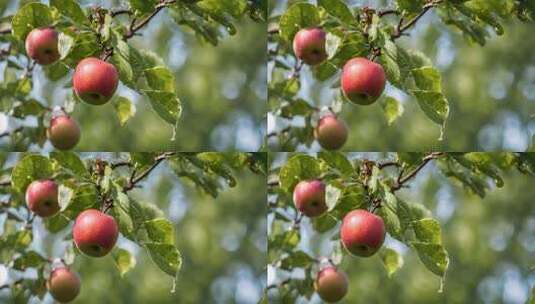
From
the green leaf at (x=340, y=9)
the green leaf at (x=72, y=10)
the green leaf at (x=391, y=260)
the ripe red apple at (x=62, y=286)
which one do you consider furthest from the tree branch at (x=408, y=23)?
the ripe red apple at (x=62, y=286)

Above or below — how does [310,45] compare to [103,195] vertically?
above

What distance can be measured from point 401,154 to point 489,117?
45.4 inches

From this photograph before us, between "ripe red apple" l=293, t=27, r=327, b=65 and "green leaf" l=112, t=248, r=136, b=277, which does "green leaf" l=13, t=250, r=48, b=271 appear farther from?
"ripe red apple" l=293, t=27, r=327, b=65

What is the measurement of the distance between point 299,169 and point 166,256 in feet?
2.38

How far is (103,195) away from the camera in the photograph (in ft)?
13.4

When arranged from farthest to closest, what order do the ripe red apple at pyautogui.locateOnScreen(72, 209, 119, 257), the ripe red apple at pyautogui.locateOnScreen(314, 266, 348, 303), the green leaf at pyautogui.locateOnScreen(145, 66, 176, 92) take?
the ripe red apple at pyautogui.locateOnScreen(314, 266, 348, 303)
the green leaf at pyautogui.locateOnScreen(145, 66, 176, 92)
the ripe red apple at pyautogui.locateOnScreen(72, 209, 119, 257)

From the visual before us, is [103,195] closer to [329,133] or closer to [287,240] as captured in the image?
[287,240]

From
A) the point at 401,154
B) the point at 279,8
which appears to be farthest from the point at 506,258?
the point at 279,8

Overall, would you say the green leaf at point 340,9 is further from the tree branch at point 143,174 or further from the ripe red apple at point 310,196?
the tree branch at point 143,174

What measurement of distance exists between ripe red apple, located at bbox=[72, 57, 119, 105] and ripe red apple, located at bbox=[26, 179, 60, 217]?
0.44 m

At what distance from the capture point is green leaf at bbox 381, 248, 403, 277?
4.50m

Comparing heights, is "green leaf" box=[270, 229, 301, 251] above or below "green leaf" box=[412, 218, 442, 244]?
below

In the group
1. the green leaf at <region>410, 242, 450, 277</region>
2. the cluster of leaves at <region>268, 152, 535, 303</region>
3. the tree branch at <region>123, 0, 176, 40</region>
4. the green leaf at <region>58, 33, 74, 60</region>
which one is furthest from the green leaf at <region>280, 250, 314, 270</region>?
the green leaf at <region>58, 33, 74, 60</region>

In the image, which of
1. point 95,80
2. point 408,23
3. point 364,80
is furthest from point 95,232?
point 408,23
